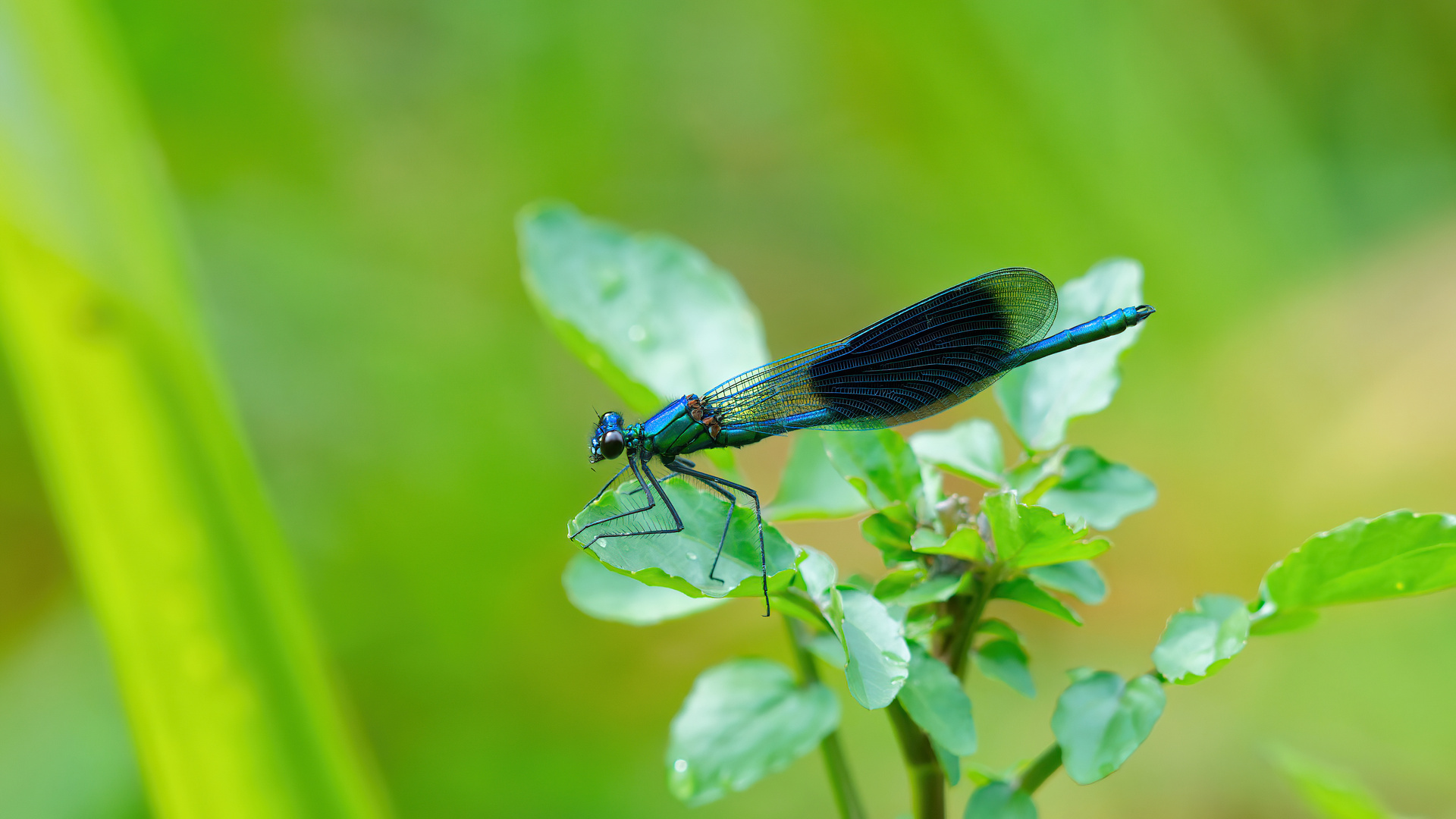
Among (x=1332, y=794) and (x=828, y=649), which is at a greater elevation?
(x=828, y=649)

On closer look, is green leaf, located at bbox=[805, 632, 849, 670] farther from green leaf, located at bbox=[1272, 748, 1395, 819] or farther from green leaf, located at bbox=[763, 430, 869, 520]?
green leaf, located at bbox=[1272, 748, 1395, 819]

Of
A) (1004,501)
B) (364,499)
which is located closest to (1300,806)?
(1004,501)

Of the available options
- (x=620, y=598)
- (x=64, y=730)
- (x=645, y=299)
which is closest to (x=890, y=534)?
(x=620, y=598)

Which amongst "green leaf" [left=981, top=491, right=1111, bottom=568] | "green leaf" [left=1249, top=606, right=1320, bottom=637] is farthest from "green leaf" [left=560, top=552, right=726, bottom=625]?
"green leaf" [left=1249, top=606, right=1320, bottom=637]

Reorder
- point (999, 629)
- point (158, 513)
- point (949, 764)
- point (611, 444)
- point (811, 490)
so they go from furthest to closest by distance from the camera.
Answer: point (611, 444) → point (158, 513) → point (811, 490) → point (999, 629) → point (949, 764)

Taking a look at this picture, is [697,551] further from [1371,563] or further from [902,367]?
[902,367]

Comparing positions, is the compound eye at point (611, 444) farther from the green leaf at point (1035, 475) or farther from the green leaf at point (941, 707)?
the green leaf at point (941, 707)
